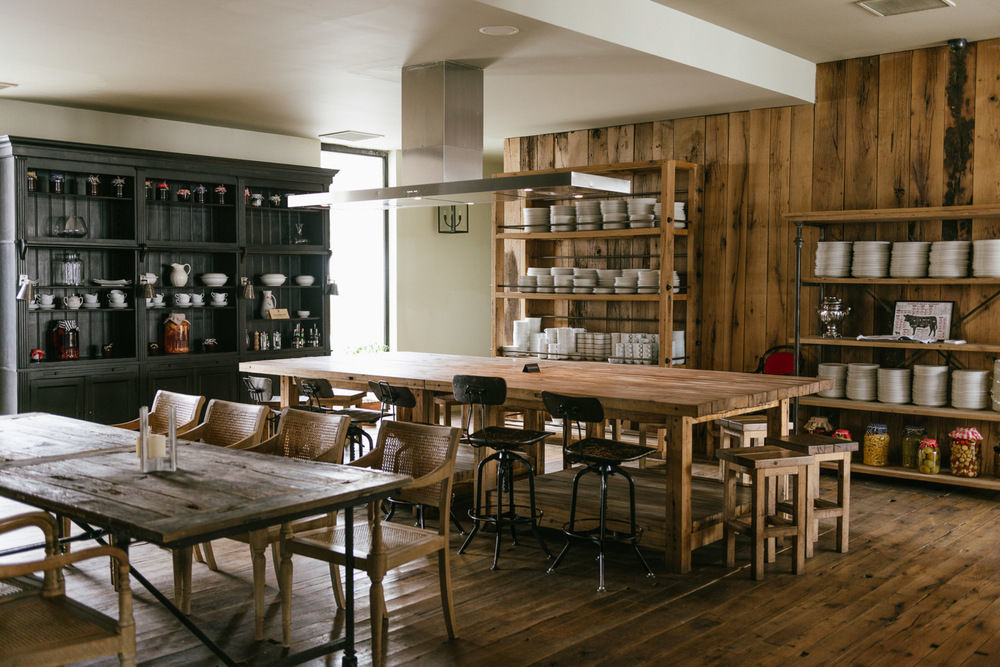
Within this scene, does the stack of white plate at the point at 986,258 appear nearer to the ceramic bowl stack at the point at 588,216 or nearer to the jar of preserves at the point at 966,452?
the jar of preserves at the point at 966,452

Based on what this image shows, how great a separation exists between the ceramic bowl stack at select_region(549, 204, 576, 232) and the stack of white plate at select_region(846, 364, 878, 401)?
7.81 ft

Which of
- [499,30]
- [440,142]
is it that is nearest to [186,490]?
[499,30]

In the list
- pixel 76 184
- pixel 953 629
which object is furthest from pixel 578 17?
pixel 76 184

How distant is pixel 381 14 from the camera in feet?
14.3

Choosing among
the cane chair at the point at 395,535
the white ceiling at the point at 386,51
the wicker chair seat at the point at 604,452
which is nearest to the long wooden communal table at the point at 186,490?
the cane chair at the point at 395,535

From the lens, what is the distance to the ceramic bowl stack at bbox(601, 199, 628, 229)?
6938 mm

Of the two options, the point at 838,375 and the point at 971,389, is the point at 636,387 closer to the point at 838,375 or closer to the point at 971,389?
the point at 838,375

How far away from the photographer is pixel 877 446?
235 inches

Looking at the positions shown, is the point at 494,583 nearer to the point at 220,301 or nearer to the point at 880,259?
the point at 880,259

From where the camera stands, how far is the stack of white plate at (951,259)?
5.62 meters

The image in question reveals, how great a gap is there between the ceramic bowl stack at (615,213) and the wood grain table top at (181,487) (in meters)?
4.16

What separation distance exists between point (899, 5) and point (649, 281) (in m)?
2.50

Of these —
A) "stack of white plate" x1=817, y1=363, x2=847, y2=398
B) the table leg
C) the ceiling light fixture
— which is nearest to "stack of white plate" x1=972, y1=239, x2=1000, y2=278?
"stack of white plate" x1=817, y1=363, x2=847, y2=398

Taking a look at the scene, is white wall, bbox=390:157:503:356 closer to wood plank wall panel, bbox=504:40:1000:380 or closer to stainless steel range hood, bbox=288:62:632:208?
wood plank wall panel, bbox=504:40:1000:380
